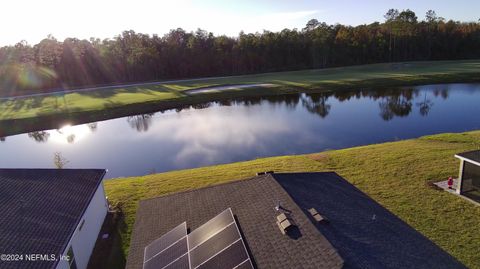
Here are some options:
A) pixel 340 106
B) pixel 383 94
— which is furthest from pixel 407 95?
pixel 340 106

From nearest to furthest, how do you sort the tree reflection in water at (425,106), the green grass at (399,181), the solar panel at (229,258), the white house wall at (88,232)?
the solar panel at (229,258) < the white house wall at (88,232) < the green grass at (399,181) < the tree reflection in water at (425,106)

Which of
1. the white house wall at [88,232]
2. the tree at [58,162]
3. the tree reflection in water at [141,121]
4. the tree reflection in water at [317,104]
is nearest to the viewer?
the white house wall at [88,232]

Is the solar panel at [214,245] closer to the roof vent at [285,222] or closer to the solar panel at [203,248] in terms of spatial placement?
the solar panel at [203,248]

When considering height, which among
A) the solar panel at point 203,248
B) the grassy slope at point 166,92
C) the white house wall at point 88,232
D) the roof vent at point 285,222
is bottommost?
the white house wall at point 88,232

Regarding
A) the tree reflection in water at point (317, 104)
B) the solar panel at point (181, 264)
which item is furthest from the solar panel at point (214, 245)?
the tree reflection in water at point (317, 104)

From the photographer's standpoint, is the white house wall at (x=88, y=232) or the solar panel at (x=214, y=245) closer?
the solar panel at (x=214, y=245)

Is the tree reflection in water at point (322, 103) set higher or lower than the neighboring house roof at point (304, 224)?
lower

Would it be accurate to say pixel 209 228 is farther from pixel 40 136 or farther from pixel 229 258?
pixel 40 136

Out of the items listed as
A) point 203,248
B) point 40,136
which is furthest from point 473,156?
point 40,136
